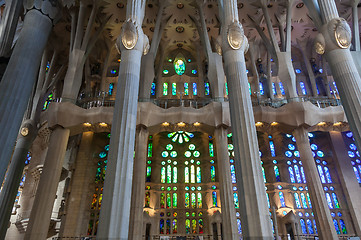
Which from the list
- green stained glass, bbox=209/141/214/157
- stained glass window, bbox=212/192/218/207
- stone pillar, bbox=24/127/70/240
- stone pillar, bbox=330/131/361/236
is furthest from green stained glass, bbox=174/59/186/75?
stone pillar, bbox=330/131/361/236

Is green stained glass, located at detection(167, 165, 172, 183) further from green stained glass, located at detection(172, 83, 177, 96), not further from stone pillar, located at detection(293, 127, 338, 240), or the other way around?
stone pillar, located at detection(293, 127, 338, 240)

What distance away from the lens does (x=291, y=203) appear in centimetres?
1909

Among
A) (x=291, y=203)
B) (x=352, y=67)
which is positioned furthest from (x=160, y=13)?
(x=291, y=203)

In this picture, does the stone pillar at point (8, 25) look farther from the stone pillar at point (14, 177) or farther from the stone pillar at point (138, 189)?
the stone pillar at point (138, 189)

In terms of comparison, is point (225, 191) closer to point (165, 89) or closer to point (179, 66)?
point (165, 89)

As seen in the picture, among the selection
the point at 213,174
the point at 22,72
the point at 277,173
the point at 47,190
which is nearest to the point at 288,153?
the point at 277,173

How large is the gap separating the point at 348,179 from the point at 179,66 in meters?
16.0

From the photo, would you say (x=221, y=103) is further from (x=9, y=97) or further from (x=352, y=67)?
(x=9, y=97)

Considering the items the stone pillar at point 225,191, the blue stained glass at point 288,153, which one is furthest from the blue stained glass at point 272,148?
the stone pillar at point 225,191

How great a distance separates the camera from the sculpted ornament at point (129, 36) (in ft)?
36.4

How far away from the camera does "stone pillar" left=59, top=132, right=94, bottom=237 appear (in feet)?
58.3

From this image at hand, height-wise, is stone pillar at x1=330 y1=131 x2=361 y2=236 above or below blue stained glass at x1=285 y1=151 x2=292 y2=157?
below

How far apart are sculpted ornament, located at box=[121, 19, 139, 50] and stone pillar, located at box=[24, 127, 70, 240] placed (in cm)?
739

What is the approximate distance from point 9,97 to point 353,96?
46.7 ft
